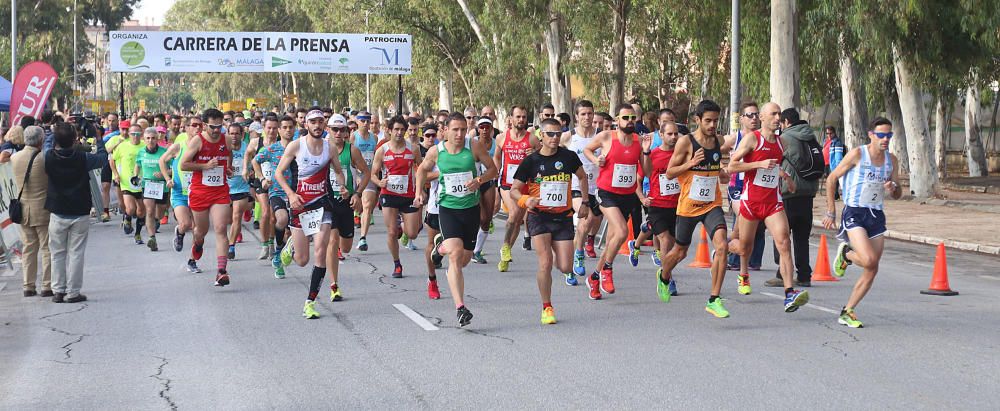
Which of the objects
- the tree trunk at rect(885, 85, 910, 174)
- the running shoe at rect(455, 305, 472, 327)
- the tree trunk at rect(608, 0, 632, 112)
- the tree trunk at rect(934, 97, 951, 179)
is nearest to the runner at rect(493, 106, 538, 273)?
the running shoe at rect(455, 305, 472, 327)

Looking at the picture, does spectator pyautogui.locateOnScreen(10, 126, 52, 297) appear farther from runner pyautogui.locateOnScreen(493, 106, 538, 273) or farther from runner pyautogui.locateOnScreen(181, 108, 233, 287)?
runner pyautogui.locateOnScreen(493, 106, 538, 273)

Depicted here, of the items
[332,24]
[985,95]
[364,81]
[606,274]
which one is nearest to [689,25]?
[985,95]

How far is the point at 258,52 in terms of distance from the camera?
38.3 metres

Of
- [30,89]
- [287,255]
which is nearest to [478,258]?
[287,255]

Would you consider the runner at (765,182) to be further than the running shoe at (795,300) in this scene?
Yes

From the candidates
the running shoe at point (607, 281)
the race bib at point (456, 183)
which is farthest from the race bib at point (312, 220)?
the running shoe at point (607, 281)

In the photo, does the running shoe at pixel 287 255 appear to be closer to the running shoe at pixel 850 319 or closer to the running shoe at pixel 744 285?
the running shoe at pixel 744 285

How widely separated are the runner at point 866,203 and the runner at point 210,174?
633 cm

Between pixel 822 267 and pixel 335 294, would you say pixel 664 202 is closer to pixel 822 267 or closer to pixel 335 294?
pixel 822 267

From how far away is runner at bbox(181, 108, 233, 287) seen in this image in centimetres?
1311

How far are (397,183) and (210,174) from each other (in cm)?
218

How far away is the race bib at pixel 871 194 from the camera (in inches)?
391

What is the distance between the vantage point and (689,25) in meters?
28.8

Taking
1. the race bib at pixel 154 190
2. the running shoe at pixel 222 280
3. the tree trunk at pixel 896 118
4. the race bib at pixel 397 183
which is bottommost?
the running shoe at pixel 222 280
